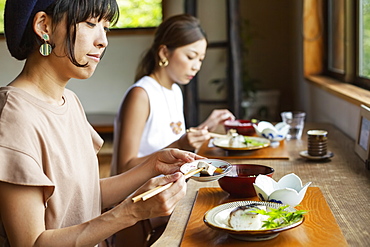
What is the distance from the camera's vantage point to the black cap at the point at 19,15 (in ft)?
4.18

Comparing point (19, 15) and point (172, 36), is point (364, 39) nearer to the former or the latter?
point (172, 36)

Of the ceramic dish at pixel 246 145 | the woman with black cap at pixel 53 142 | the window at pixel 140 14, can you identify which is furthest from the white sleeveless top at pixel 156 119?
the window at pixel 140 14

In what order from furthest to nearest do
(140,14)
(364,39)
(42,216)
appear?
(140,14) → (364,39) → (42,216)

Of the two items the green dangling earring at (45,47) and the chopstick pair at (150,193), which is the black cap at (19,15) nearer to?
the green dangling earring at (45,47)

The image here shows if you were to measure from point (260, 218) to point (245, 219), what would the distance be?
3 centimetres

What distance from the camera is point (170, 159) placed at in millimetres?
1618

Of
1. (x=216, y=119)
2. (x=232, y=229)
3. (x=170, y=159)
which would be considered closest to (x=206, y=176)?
(x=170, y=159)

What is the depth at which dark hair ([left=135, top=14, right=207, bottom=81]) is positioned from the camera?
2.57 meters

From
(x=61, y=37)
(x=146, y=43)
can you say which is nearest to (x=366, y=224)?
(x=61, y=37)

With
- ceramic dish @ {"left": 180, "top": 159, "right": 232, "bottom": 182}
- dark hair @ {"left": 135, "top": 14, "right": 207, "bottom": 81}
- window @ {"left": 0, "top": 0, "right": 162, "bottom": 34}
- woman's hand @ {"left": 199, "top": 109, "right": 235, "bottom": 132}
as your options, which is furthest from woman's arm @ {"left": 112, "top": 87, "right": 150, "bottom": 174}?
window @ {"left": 0, "top": 0, "right": 162, "bottom": 34}

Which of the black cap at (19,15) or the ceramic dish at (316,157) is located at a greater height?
the black cap at (19,15)

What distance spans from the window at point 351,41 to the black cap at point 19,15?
6.68 feet

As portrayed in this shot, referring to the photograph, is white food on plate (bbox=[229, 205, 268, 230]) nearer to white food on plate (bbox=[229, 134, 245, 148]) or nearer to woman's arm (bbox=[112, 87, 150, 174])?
white food on plate (bbox=[229, 134, 245, 148])

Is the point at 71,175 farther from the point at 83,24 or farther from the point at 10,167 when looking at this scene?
the point at 83,24
